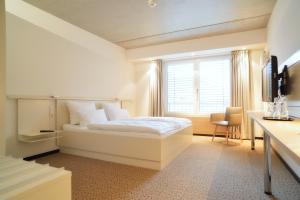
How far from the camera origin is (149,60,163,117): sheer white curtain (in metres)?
5.51

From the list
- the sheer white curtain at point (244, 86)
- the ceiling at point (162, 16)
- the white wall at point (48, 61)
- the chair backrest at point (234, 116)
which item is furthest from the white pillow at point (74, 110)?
the sheer white curtain at point (244, 86)

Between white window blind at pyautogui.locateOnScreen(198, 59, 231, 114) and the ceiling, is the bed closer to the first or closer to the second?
the ceiling

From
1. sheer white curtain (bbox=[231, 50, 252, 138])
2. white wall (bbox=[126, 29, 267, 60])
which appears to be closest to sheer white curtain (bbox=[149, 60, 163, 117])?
white wall (bbox=[126, 29, 267, 60])

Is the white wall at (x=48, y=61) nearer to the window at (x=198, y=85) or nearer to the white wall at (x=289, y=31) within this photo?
the window at (x=198, y=85)

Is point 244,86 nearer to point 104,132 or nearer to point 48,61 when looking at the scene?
point 104,132

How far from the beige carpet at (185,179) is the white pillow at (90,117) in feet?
2.18

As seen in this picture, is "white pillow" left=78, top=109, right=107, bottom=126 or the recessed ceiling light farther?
"white pillow" left=78, top=109, right=107, bottom=126

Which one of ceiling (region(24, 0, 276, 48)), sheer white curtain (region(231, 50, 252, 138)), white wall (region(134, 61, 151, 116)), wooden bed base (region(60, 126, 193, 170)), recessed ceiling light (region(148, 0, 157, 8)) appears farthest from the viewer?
white wall (region(134, 61, 151, 116))

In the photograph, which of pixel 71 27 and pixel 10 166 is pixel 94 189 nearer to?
pixel 10 166

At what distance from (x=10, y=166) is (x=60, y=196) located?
0.44 m

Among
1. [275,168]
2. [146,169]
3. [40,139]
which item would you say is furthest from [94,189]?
[275,168]

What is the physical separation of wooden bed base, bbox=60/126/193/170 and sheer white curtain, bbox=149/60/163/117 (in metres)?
2.07

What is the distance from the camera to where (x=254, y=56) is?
4547 millimetres

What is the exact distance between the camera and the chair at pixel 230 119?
4.04 metres
